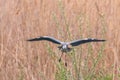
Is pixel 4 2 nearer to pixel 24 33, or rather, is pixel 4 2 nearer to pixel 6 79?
pixel 24 33

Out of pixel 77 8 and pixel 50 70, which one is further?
pixel 77 8

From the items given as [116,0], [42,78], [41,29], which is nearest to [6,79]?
[42,78]

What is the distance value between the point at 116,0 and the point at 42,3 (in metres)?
0.55

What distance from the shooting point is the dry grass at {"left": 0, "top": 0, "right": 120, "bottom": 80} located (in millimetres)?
2604

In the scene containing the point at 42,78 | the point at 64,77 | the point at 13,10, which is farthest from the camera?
the point at 13,10

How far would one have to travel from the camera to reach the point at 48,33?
2896mm

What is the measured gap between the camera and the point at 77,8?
10.1ft

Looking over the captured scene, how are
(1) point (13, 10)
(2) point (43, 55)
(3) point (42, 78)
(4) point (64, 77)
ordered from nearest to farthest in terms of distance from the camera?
1. (4) point (64, 77)
2. (3) point (42, 78)
3. (2) point (43, 55)
4. (1) point (13, 10)

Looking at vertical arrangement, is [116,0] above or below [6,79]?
above

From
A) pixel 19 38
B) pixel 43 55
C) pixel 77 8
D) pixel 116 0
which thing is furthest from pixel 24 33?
pixel 116 0

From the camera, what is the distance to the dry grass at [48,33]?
260cm

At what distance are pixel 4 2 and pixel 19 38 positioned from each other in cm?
42

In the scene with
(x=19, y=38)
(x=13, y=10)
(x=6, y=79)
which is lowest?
(x=6, y=79)

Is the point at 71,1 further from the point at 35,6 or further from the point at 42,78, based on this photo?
the point at 42,78
